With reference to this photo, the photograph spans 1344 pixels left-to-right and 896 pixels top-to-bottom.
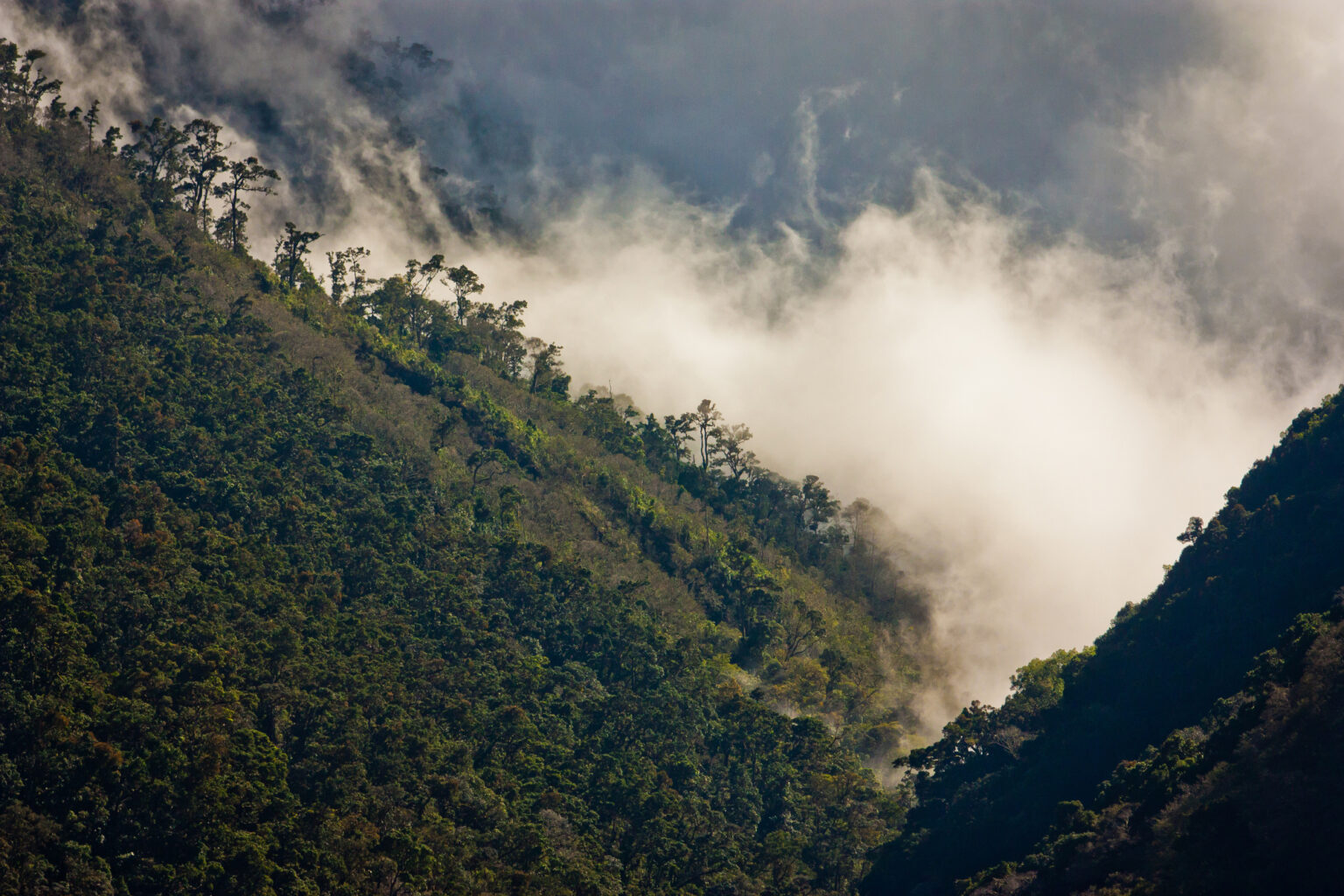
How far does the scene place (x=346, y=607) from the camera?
73.9 meters

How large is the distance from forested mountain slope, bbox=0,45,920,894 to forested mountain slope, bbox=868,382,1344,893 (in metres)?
7.91

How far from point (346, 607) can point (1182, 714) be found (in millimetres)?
50008

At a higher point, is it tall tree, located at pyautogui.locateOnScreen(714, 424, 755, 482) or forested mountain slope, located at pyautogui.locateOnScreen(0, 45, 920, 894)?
tall tree, located at pyautogui.locateOnScreen(714, 424, 755, 482)

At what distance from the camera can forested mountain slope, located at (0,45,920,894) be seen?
2046 inches

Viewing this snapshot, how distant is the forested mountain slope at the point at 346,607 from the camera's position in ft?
171

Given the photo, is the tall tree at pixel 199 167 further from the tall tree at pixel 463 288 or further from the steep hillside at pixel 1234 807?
the steep hillside at pixel 1234 807

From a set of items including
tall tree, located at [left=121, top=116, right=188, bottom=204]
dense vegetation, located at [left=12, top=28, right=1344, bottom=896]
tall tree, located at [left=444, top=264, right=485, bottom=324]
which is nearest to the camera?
dense vegetation, located at [left=12, top=28, right=1344, bottom=896]

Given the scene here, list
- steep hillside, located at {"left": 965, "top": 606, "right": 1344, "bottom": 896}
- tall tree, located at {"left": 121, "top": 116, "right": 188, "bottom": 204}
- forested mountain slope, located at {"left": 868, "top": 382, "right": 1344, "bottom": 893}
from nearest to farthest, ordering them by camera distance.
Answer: steep hillside, located at {"left": 965, "top": 606, "right": 1344, "bottom": 896}
forested mountain slope, located at {"left": 868, "top": 382, "right": 1344, "bottom": 893}
tall tree, located at {"left": 121, "top": 116, "right": 188, "bottom": 204}

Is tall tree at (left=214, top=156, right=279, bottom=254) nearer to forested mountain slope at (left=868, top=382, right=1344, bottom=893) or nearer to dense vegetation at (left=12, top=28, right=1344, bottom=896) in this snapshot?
dense vegetation at (left=12, top=28, right=1344, bottom=896)

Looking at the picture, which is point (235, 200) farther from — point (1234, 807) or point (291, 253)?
point (1234, 807)

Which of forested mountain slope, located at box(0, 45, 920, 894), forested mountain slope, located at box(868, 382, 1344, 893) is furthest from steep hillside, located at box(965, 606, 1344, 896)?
forested mountain slope, located at box(0, 45, 920, 894)

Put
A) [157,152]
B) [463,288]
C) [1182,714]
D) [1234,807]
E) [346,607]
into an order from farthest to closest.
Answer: [463,288], [157,152], [346,607], [1182,714], [1234,807]

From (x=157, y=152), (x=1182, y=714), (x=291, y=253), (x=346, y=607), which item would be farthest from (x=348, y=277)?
(x=1182, y=714)

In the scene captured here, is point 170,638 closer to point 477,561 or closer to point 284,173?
Answer: point 477,561
